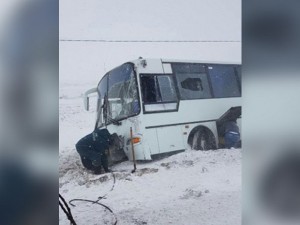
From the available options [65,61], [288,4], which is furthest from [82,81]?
[288,4]

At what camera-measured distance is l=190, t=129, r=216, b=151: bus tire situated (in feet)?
7.28

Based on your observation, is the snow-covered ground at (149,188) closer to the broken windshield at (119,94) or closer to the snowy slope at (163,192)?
the snowy slope at (163,192)

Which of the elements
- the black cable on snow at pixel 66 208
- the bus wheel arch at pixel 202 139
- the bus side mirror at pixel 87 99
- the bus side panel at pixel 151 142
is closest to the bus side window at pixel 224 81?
the bus wheel arch at pixel 202 139

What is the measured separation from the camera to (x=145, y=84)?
7.34ft

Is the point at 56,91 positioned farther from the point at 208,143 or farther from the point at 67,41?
the point at 208,143

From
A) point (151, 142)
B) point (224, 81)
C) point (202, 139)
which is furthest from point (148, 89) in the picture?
point (224, 81)

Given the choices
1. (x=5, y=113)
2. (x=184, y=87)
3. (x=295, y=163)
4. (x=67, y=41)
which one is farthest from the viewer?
(x=184, y=87)

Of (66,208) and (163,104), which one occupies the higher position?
(163,104)

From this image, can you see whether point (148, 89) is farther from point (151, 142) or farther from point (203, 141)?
point (203, 141)

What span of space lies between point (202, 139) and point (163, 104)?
0.43 meters

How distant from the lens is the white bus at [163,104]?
2139mm

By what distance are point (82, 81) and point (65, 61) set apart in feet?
0.59

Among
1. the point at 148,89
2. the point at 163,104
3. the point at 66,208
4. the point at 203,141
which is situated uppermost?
the point at 148,89

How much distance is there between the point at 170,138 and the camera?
221cm
